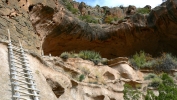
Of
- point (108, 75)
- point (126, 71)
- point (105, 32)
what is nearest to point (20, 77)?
point (108, 75)

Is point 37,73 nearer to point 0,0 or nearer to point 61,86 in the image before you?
point 61,86

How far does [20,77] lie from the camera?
584cm

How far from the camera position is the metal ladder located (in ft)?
17.3

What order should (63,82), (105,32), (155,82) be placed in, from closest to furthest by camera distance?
1. (63,82)
2. (155,82)
3. (105,32)

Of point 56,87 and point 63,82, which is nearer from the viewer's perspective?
Answer: point 56,87

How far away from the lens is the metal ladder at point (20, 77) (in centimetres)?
528

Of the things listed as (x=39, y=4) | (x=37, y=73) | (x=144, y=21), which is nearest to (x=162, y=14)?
(x=144, y=21)

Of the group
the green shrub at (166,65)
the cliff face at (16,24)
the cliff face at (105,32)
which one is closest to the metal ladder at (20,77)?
the cliff face at (16,24)

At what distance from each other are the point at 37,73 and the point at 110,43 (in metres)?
16.1

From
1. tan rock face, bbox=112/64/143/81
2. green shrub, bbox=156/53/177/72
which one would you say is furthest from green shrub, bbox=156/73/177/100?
green shrub, bbox=156/53/177/72

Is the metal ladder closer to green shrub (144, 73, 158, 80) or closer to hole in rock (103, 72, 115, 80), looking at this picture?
hole in rock (103, 72, 115, 80)

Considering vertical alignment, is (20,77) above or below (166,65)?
above

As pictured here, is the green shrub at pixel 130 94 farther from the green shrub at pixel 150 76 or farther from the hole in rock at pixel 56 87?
the green shrub at pixel 150 76

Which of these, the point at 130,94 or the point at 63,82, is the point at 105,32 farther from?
the point at 63,82
